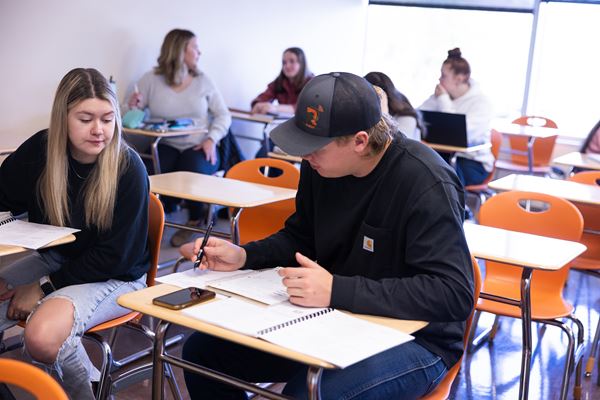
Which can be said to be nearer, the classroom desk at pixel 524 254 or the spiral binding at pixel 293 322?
the spiral binding at pixel 293 322

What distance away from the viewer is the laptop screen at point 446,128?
512 centimetres

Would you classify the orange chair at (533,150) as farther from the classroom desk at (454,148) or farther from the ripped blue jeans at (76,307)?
the ripped blue jeans at (76,307)

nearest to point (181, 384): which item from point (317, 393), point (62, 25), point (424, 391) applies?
point (424, 391)

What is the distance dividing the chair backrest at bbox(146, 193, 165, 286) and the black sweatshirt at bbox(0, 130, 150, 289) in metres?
0.03

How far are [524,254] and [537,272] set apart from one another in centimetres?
52

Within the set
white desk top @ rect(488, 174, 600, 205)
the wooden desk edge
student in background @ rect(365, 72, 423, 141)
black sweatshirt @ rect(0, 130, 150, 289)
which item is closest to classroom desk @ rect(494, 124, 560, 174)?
student in background @ rect(365, 72, 423, 141)

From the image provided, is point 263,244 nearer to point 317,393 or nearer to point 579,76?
point 317,393

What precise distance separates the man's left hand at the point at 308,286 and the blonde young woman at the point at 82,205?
856 millimetres

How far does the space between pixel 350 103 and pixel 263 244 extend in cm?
54

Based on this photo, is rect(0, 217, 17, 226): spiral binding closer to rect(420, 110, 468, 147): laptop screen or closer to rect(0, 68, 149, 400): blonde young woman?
rect(0, 68, 149, 400): blonde young woman

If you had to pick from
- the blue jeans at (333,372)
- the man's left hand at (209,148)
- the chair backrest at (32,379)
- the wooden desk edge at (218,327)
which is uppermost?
the chair backrest at (32,379)

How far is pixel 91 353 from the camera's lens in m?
3.20

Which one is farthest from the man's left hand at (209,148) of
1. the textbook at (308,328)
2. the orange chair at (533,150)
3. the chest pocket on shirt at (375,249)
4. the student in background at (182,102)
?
the textbook at (308,328)

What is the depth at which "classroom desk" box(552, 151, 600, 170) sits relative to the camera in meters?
4.72
